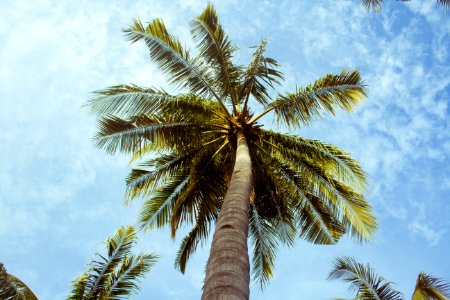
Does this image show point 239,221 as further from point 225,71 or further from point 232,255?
point 225,71

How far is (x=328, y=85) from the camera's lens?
10547mm

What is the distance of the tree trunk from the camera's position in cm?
480

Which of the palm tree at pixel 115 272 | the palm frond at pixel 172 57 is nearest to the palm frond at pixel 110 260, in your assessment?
the palm tree at pixel 115 272

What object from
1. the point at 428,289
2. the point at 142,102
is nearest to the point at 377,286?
the point at 428,289

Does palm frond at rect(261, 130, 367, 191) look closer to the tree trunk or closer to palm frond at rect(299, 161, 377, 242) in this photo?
palm frond at rect(299, 161, 377, 242)

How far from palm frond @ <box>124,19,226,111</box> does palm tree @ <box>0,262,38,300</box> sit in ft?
18.9

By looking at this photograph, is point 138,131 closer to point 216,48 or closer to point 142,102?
point 142,102

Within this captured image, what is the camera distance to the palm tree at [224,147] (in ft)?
34.3

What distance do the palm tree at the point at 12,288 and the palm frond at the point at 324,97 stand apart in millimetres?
7078

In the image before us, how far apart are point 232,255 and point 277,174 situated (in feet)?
19.8

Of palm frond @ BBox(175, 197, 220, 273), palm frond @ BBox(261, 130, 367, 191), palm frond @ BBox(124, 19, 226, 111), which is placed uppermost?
palm frond @ BBox(124, 19, 226, 111)

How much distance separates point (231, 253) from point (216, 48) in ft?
22.6

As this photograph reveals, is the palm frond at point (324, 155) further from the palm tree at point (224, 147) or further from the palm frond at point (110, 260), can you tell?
the palm frond at point (110, 260)

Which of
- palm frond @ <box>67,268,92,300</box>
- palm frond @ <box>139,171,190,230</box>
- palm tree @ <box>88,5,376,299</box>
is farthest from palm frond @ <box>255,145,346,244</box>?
palm frond @ <box>67,268,92,300</box>
